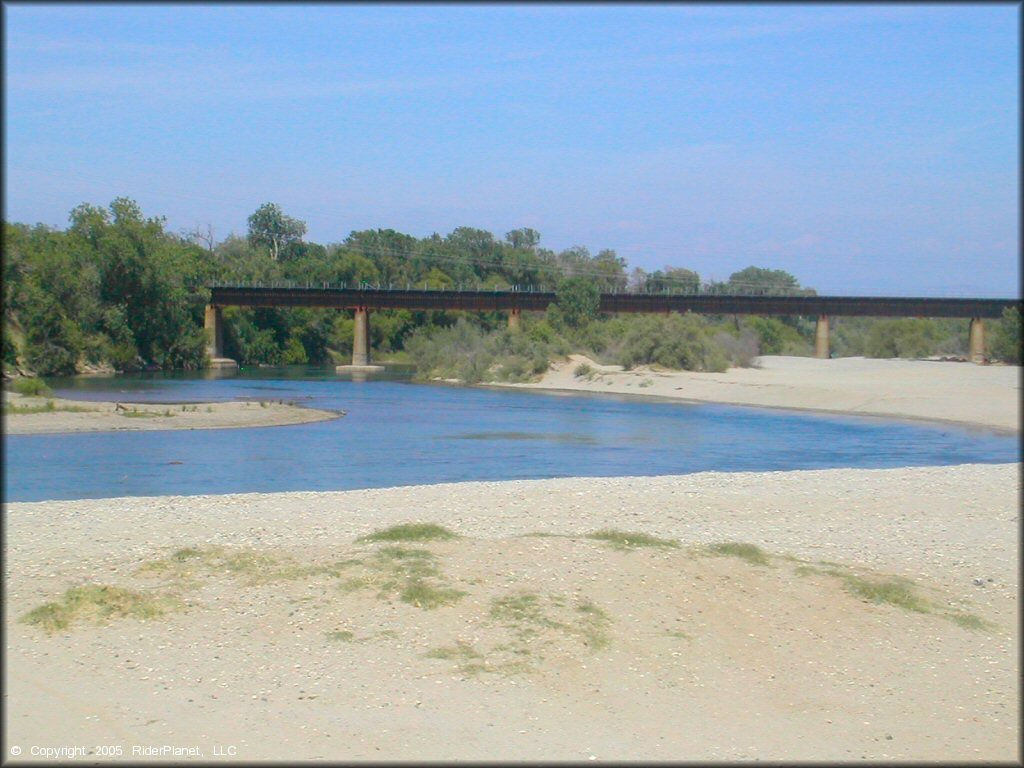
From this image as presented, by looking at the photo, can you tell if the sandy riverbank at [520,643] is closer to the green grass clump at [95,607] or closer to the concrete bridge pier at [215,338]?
the green grass clump at [95,607]

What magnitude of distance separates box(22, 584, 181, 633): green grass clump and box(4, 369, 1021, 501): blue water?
11.2 meters

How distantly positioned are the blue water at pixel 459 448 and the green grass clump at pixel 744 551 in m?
11.5

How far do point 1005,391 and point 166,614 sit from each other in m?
41.3

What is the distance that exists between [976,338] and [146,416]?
5911 cm

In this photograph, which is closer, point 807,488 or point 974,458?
point 807,488

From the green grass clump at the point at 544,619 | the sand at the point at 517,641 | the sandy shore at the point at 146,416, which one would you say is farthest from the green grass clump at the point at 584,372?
the green grass clump at the point at 544,619

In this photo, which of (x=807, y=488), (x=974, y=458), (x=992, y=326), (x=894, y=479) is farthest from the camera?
(x=992, y=326)

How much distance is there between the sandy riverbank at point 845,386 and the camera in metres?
45.1

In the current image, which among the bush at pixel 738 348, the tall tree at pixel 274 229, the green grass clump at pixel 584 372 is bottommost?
the green grass clump at pixel 584 372

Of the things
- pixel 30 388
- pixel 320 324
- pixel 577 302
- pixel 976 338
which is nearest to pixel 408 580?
pixel 30 388

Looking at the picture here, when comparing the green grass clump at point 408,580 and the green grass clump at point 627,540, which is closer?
the green grass clump at point 408,580

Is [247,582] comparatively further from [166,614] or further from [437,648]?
[437,648]

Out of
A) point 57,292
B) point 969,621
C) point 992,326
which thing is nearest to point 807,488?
point 969,621

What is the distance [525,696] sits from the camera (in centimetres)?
894
